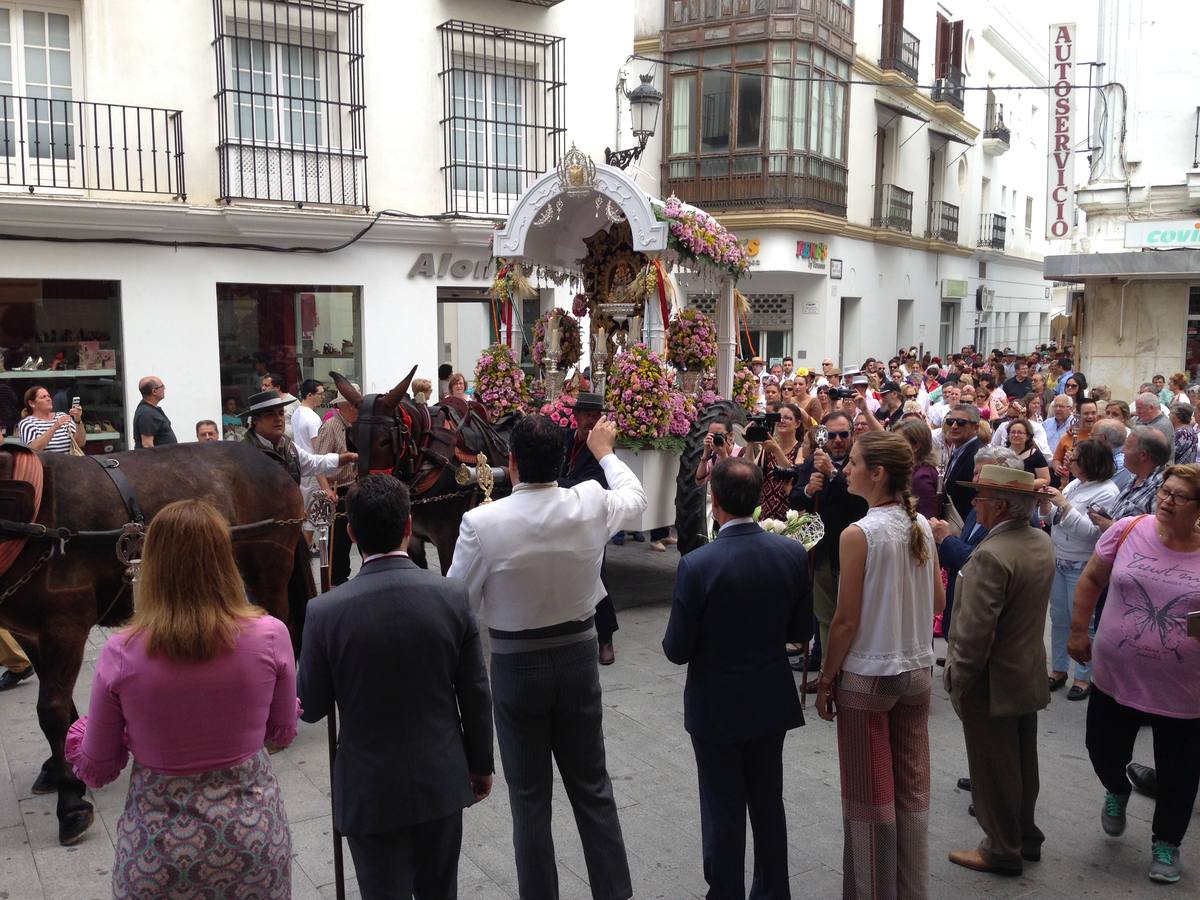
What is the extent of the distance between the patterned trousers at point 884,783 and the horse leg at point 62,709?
11.3 feet

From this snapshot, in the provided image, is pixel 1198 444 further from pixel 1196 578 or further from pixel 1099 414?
pixel 1196 578

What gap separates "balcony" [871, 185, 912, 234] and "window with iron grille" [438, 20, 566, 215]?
11.2 metres

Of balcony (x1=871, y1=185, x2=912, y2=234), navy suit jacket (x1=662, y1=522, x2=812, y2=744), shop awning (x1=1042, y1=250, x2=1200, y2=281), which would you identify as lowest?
navy suit jacket (x1=662, y1=522, x2=812, y2=744)

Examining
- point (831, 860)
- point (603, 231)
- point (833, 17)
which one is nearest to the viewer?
point (831, 860)

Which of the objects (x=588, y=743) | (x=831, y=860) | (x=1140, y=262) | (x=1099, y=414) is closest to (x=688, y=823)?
(x=831, y=860)

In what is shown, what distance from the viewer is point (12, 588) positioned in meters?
4.82

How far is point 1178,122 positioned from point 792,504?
14462 millimetres

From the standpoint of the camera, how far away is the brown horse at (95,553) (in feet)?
16.0

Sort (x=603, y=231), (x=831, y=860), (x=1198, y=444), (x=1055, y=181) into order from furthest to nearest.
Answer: (x=1055, y=181) < (x=603, y=231) < (x=1198, y=444) < (x=831, y=860)

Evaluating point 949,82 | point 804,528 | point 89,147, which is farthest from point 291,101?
point 949,82

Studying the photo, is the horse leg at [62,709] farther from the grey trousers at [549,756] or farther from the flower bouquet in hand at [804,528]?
the flower bouquet in hand at [804,528]

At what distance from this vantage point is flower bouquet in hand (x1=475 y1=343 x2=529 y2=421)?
924cm

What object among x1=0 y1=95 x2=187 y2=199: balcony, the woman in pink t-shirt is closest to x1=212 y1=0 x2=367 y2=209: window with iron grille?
x1=0 y1=95 x2=187 y2=199: balcony

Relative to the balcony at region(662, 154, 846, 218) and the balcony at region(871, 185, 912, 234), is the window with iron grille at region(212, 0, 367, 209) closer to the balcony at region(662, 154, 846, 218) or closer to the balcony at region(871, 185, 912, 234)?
the balcony at region(662, 154, 846, 218)
